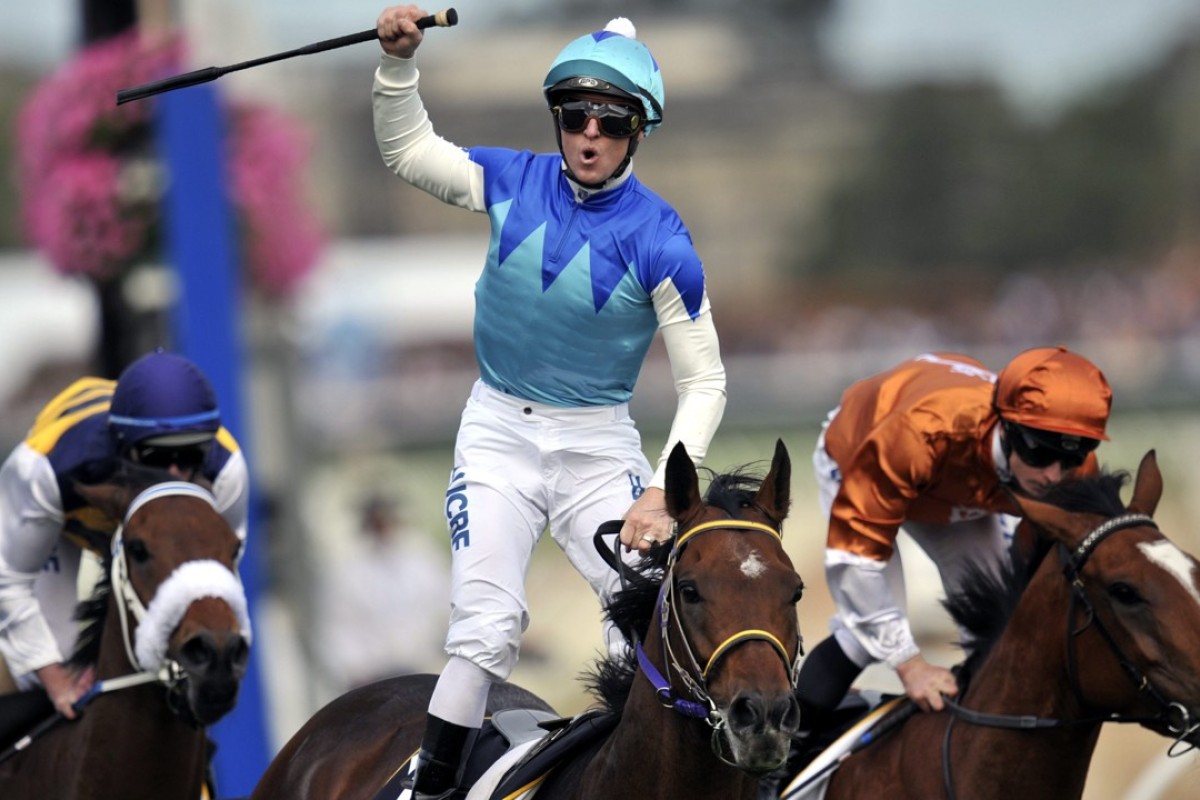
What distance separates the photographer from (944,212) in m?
56.8

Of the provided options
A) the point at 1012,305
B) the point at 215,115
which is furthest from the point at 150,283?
the point at 1012,305

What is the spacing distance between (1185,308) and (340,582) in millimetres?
24704

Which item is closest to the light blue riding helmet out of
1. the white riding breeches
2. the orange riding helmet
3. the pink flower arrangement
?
the white riding breeches

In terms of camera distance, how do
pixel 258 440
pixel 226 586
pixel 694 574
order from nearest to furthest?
pixel 694 574 < pixel 226 586 < pixel 258 440

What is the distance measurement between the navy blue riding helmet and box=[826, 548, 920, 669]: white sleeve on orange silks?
69.3 inches

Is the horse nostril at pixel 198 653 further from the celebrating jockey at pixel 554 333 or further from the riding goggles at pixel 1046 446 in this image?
the riding goggles at pixel 1046 446

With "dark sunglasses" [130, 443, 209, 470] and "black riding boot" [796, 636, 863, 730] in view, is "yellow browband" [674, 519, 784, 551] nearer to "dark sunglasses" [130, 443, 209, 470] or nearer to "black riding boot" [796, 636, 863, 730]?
"black riding boot" [796, 636, 863, 730]

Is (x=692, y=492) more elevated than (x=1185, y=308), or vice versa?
(x=692, y=492)

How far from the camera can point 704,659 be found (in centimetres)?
369

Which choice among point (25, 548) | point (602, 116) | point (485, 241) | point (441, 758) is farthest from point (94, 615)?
point (485, 241)

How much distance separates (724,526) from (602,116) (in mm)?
1076

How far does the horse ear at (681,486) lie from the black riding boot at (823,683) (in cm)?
157

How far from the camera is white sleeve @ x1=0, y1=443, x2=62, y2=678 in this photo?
210 inches

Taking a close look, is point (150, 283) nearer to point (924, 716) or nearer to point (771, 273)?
point (924, 716)
